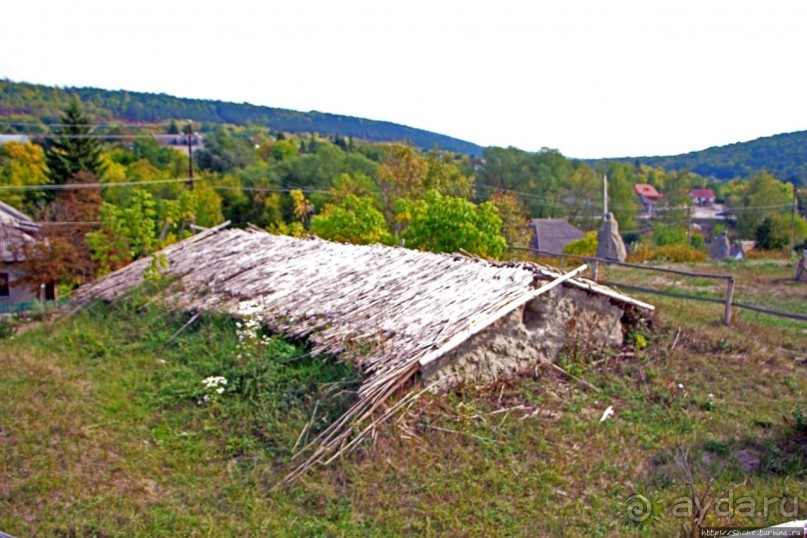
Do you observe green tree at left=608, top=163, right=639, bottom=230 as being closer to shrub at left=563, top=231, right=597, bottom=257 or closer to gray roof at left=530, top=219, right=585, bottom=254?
gray roof at left=530, top=219, right=585, bottom=254

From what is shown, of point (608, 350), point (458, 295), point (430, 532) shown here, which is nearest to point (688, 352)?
point (608, 350)

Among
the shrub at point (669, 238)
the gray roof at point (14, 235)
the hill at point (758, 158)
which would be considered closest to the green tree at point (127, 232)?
the gray roof at point (14, 235)

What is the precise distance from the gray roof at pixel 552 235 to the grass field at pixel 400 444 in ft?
91.2

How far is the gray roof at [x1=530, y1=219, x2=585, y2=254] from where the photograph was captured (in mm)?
35031

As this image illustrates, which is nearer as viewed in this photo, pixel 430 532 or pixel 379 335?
pixel 430 532

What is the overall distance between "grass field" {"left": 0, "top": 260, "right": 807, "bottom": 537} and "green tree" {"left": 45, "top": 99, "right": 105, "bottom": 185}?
3177 cm

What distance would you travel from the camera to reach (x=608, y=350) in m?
6.96

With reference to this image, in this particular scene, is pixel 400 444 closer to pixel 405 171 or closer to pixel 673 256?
pixel 673 256

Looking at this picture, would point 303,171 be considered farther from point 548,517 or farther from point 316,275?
point 548,517

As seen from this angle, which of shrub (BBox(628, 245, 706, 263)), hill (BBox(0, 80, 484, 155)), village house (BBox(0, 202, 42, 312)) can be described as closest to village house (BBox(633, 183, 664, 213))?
hill (BBox(0, 80, 484, 155))

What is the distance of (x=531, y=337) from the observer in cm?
641

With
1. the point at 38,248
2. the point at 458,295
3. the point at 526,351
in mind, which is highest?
the point at 458,295

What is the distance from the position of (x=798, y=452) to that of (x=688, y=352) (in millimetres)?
2212

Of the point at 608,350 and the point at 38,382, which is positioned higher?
the point at 608,350
